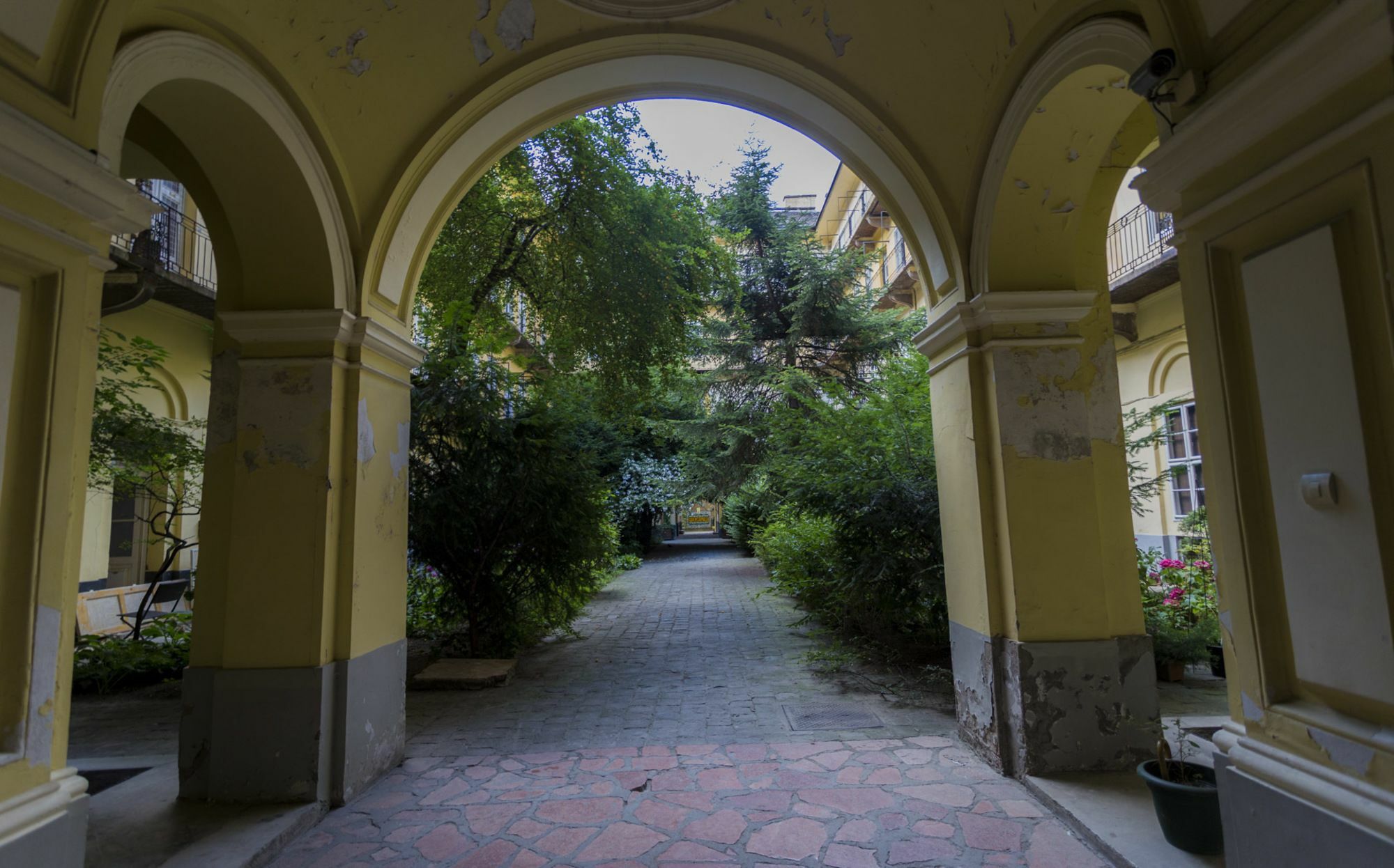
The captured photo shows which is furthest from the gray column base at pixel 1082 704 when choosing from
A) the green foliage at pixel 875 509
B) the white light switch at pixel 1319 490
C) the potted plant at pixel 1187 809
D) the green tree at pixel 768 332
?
the green tree at pixel 768 332

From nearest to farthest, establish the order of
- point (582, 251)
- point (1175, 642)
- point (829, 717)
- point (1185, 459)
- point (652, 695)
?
1. point (829, 717)
2. point (1175, 642)
3. point (652, 695)
4. point (582, 251)
5. point (1185, 459)

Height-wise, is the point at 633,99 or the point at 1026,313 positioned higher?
the point at 633,99

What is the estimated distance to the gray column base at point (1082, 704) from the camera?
399 cm

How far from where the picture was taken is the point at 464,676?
6633 mm

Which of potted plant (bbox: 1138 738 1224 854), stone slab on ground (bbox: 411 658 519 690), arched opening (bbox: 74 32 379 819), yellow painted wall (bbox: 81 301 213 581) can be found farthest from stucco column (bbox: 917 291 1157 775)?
yellow painted wall (bbox: 81 301 213 581)

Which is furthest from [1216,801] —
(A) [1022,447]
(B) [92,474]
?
(B) [92,474]

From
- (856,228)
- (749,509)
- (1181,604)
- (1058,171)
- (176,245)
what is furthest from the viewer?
(856,228)

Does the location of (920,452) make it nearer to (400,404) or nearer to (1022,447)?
(1022,447)

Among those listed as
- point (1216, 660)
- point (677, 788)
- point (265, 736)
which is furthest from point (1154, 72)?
point (1216, 660)

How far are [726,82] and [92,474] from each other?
22.8 feet

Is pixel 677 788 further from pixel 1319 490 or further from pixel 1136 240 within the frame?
pixel 1136 240

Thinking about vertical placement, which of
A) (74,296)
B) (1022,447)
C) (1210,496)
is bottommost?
(1210,496)

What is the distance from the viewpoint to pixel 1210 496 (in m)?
2.45

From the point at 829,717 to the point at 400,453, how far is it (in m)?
3.54
